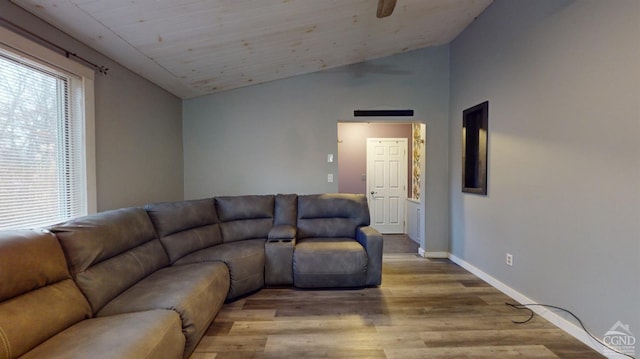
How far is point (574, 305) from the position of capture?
6.75 feet

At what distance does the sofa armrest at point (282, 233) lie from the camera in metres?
3.04

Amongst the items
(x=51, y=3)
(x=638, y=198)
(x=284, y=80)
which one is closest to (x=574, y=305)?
(x=638, y=198)

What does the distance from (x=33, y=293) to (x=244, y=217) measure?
2.06 metres

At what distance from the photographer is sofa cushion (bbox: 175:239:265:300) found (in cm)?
260

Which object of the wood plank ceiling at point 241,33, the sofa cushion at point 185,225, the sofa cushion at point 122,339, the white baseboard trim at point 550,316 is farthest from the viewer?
the sofa cushion at point 185,225

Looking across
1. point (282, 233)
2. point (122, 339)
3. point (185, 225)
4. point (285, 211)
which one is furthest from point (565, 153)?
point (185, 225)

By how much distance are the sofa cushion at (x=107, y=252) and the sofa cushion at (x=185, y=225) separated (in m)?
0.19

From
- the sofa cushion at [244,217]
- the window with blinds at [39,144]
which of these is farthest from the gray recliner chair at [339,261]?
the window with blinds at [39,144]

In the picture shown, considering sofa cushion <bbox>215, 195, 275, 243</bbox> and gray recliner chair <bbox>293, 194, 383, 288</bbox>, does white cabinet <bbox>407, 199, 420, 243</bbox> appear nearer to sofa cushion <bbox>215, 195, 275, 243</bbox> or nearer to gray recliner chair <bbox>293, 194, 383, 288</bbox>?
gray recliner chair <bbox>293, 194, 383, 288</bbox>

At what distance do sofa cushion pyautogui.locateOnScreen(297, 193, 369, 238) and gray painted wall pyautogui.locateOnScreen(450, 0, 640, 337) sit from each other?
56.6 inches

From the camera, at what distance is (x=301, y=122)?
4020 mm

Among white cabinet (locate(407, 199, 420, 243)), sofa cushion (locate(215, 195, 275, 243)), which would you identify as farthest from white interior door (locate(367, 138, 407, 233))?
sofa cushion (locate(215, 195, 275, 243))

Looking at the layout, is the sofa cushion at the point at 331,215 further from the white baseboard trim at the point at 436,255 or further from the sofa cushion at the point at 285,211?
the white baseboard trim at the point at 436,255

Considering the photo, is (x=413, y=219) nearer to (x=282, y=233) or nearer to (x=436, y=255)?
(x=436, y=255)
